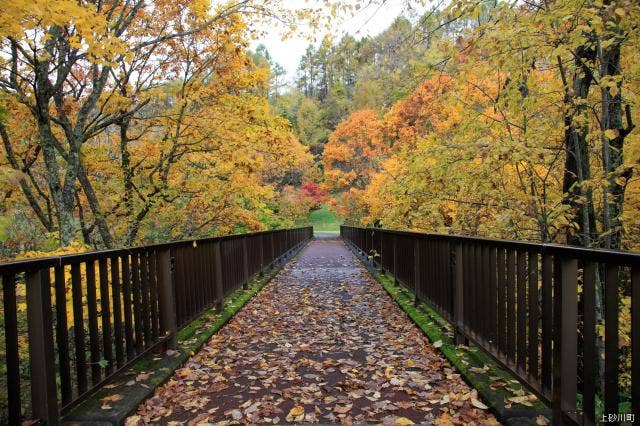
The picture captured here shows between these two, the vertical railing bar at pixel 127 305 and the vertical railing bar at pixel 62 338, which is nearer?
the vertical railing bar at pixel 62 338

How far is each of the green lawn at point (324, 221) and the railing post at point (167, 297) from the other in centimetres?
5472

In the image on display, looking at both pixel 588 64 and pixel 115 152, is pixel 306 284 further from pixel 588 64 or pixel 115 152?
pixel 588 64

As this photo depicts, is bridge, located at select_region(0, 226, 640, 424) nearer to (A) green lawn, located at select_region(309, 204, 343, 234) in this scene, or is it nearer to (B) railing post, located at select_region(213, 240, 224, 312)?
(B) railing post, located at select_region(213, 240, 224, 312)

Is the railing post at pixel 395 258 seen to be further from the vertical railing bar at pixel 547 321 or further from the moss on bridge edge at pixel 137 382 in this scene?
the vertical railing bar at pixel 547 321

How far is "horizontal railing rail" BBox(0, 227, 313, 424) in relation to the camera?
8.50ft

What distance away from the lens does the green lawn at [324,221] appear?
199ft

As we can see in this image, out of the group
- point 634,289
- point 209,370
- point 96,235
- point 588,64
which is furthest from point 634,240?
point 96,235

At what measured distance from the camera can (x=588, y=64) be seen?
4449 mm

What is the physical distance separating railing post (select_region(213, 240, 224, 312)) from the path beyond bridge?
0.35 m

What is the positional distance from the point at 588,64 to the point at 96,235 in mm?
12505

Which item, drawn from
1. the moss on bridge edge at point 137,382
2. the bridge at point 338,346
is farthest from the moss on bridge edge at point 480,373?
the moss on bridge edge at point 137,382

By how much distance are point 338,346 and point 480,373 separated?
1.77 m

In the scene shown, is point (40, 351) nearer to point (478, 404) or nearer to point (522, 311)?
point (478, 404)

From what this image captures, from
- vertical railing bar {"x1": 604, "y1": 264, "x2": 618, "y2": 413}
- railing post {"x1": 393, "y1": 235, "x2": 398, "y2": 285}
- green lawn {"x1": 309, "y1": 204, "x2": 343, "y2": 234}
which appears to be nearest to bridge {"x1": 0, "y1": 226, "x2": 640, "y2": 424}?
vertical railing bar {"x1": 604, "y1": 264, "x2": 618, "y2": 413}
